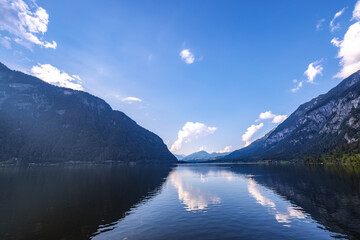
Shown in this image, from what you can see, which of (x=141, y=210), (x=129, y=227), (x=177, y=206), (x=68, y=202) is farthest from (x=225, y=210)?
(x=68, y=202)

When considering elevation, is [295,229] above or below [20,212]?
below

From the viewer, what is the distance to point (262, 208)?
42312 mm

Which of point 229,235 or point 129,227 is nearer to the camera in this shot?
point 229,235

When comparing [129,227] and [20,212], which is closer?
[129,227]

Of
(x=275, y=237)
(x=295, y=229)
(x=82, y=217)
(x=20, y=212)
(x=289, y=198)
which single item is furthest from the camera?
(x=289, y=198)

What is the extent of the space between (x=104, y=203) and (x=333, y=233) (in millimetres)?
47127

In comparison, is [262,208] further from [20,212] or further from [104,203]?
[20,212]

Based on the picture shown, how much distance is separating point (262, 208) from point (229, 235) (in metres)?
20.4

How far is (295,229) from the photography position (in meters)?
28.8

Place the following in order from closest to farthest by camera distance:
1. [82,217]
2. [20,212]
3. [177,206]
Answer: [82,217] < [20,212] < [177,206]

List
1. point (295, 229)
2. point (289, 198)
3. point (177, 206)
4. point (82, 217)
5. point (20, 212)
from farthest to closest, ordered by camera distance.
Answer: point (289, 198), point (177, 206), point (20, 212), point (82, 217), point (295, 229)

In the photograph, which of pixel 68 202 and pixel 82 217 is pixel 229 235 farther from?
pixel 68 202

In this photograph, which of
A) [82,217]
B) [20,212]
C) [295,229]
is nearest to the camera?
[295,229]

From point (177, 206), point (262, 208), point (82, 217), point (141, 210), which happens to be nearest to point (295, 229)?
point (262, 208)
